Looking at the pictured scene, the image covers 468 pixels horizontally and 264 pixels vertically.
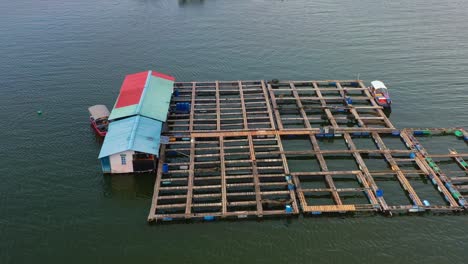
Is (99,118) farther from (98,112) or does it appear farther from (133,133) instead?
(133,133)

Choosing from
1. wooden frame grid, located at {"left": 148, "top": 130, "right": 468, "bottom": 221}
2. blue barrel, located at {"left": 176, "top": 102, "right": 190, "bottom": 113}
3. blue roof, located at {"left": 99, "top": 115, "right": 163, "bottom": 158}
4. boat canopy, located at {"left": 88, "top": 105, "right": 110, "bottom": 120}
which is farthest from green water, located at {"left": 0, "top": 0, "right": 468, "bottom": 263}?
blue barrel, located at {"left": 176, "top": 102, "right": 190, "bottom": 113}

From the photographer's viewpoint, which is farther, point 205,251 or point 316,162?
point 316,162

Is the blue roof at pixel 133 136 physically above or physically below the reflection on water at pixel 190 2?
below

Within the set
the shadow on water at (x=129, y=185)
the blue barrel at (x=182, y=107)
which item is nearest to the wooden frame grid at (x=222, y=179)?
the shadow on water at (x=129, y=185)

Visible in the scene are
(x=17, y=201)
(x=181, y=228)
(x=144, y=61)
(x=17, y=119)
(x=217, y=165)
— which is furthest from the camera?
(x=144, y=61)

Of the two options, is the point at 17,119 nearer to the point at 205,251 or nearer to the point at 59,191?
the point at 59,191

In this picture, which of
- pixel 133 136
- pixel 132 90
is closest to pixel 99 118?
pixel 132 90

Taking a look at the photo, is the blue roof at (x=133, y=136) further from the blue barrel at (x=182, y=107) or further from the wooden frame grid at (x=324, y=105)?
the wooden frame grid at (x=324, y=105)

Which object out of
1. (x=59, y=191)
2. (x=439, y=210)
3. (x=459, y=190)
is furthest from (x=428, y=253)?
(x=59, y=191)
